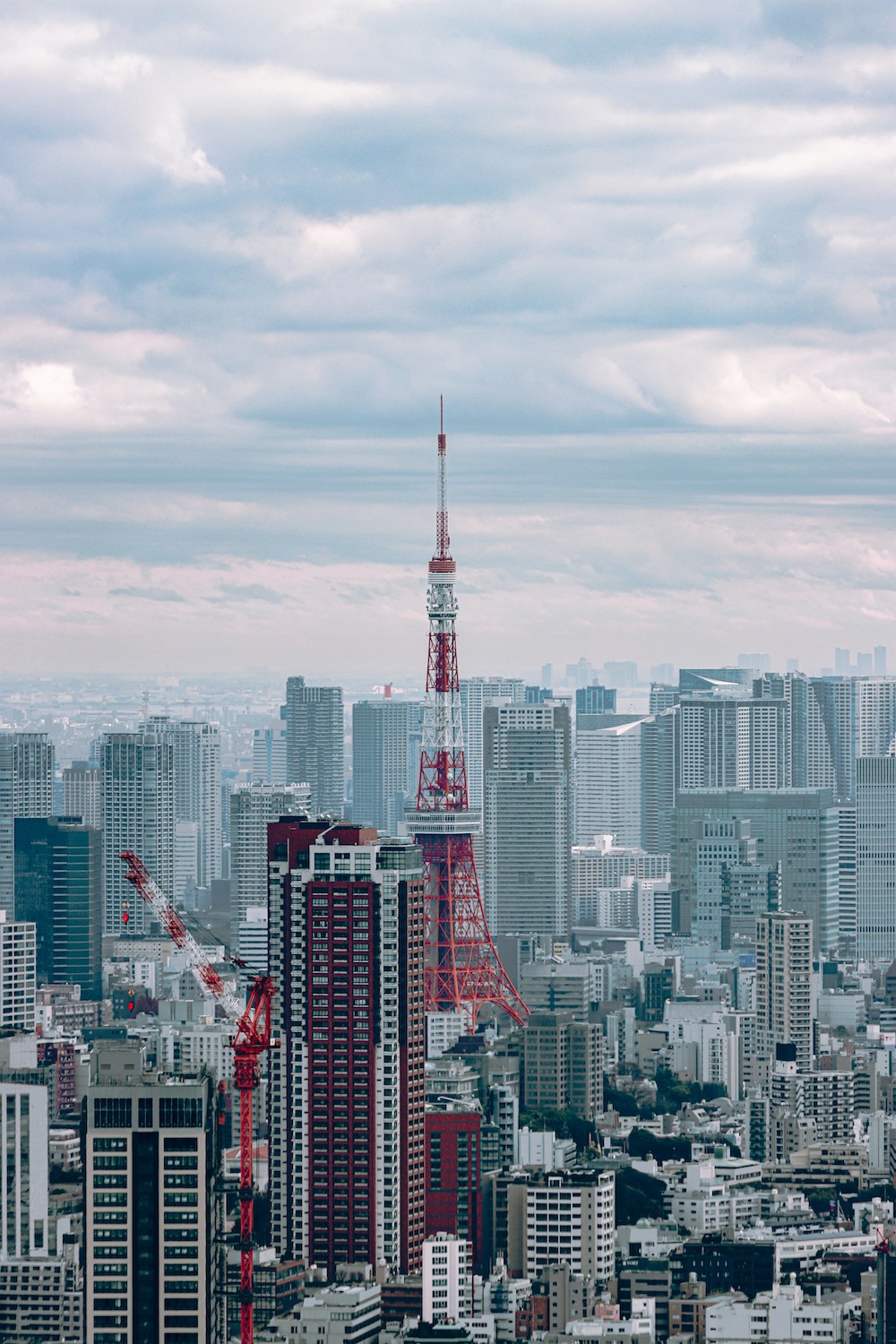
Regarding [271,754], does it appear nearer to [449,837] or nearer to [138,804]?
[138,804]

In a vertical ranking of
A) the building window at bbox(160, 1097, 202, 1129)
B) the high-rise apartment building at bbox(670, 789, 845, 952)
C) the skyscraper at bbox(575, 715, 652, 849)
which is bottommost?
the building window at bbox(160, 1097, 202, 1129)

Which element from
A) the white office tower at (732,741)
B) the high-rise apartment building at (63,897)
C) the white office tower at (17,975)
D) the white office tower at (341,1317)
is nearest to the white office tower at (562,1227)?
the white office tower at (341,1317)

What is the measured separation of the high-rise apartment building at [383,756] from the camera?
6372 centimetres

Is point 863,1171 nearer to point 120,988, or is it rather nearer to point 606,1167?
point 606,1167

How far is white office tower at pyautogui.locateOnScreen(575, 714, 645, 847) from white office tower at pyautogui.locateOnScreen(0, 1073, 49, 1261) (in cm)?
4442

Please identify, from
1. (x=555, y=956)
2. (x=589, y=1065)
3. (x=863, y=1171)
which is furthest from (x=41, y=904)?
(x=863, y=1171)

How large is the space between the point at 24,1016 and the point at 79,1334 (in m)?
20.0

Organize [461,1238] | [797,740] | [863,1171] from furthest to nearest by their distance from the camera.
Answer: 1. [797,740]
2. [863,1171]
3. [461,1238]

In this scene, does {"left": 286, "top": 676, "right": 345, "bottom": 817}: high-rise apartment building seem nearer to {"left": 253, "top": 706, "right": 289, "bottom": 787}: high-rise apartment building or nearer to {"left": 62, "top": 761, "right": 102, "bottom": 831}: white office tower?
{"left": 253, "top": 706, "right": 289, "bottom": 787}: high-rise apartment building

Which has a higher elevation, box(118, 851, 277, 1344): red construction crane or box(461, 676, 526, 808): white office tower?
box(461, 676, 526, 808): white office tower

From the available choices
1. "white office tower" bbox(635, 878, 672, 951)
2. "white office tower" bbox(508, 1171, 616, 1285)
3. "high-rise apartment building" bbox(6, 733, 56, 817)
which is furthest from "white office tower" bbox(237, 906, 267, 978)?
"white office tower" bbox(635, 878, 672, 951)

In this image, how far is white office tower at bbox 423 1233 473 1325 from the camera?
27328 millimetres

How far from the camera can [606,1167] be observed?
34156 mm

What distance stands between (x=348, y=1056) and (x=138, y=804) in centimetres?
3482
